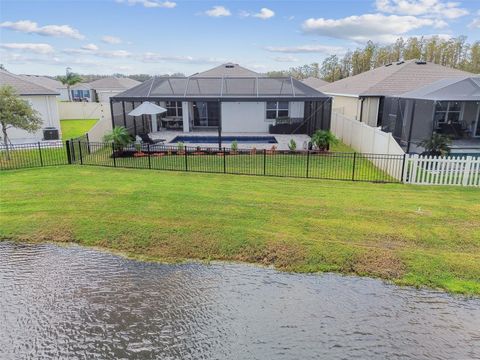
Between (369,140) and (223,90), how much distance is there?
804 centimetres

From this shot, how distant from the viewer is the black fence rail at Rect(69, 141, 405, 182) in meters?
13.3

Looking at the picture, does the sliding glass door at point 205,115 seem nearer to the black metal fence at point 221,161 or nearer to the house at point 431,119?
the black metal fence at point 221,161

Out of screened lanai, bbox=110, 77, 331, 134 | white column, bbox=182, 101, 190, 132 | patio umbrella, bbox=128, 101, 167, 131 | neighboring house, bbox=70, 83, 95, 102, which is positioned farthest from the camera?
neighboring house, bbox=70, 83, 95, 102

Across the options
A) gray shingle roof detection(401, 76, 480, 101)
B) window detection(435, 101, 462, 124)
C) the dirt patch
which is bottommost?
the dirt patch

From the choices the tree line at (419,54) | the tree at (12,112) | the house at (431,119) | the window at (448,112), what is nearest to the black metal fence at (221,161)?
the tree at (12,112)

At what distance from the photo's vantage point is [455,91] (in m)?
17.1

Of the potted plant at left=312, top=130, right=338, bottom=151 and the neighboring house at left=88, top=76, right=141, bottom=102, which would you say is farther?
the neighboring house at left=88, top=76, right=141, bottom=102

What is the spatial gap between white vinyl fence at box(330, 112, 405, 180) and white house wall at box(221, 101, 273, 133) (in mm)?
4732

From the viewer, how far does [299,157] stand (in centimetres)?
1664

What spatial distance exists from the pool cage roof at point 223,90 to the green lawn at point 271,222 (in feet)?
24.7

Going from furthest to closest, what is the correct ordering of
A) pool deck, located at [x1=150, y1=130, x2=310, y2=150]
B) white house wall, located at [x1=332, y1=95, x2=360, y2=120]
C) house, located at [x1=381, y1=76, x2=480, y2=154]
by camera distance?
white house wall, located at [x1=332, y1=95, x2=360, y2=120]
house, located at [x1=381, y1=76, x2=480, y2=154]
pool deck, located at [x1=150, y1=130, x2=310, y2=150]

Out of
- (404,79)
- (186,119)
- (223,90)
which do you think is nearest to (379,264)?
(223,90)

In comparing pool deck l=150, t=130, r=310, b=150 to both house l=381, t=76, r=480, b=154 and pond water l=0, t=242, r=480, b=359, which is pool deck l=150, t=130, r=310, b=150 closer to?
house l=381, t=76, r=480, b=154

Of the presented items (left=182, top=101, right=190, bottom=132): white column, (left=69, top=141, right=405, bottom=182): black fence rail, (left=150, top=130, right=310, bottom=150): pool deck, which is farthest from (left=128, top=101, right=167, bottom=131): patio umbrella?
(left=182, top=101, right=190, bottom=132): white column
